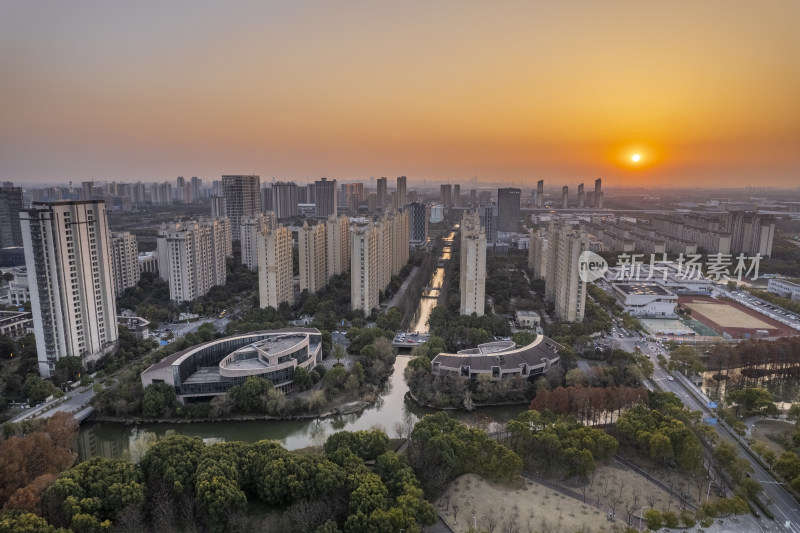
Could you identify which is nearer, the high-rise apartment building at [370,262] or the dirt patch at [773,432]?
the dirt patch at [773,432]

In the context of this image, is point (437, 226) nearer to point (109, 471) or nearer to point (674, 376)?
point (674, 376)

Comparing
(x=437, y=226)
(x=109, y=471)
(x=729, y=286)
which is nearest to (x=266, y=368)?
(x=109, y=471)

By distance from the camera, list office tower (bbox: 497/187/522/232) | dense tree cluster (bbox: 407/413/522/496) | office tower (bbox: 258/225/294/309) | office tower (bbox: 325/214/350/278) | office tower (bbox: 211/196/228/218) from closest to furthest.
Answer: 1. dense tree cluster (bbox: 407/413/522/496)
2. office tower (bbox: 258/225/294/309)
3. office tower (bbox: 325/214/350/278)
4. office tower (bbox: 211/196/228/218)
5. office tower (bbox: 497/187/522/232)

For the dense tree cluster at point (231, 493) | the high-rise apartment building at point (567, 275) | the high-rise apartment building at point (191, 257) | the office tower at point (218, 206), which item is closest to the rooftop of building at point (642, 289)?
the high-rise apartment building at point (567, 275)

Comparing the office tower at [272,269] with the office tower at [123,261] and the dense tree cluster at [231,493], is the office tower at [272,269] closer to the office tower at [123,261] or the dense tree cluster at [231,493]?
the office tower at [123,261]

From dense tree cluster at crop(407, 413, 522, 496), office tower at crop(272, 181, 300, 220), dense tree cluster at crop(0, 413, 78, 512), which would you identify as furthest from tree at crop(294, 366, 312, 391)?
office tower at crop(272, 181, 300, 220)

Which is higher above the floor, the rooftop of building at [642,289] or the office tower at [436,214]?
the office tower at [436,214]

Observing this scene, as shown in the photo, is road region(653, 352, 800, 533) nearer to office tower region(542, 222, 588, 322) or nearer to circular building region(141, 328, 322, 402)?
office tower region(542, 222, 588, 322)
